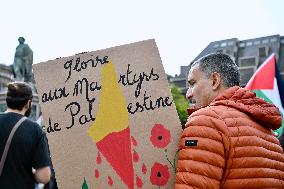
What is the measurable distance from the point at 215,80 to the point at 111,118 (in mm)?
417

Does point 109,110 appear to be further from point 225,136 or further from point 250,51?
point 250,51

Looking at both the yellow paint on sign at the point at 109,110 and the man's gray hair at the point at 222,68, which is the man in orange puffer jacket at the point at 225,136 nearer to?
the man's gray hair at the point at 222,68

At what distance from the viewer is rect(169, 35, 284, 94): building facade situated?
42.2 metres

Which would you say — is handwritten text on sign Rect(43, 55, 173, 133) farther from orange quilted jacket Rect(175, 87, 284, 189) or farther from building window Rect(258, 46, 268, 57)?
building window Rect(258, 46, 268, 57)

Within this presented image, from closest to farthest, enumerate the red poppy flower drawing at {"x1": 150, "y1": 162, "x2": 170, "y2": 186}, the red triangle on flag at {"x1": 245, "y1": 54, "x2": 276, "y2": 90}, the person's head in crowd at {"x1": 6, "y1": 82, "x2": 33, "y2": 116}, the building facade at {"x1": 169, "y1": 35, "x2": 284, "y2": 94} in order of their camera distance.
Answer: the red poppy flower drawing at {"x1": 150, "y1": 162, "x2": 170, "y2": 186} < the person's head in crowd at {"x1": 6, "y1": 82, "x2": 33, "y2": 116} < the red triangle on flag at {"x1": 245, "y1": 54, "x2": 276, "y2": 90} < the building facade at {"x1": 169, "y1": 35, "x2": 284, "y2": 94}

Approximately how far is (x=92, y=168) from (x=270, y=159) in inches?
25.4

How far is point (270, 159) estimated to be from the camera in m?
1.59

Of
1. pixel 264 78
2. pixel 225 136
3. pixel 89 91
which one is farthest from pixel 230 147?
pixel 264 78

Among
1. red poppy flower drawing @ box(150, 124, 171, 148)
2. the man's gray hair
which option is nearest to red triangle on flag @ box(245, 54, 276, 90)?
the man's gray hair

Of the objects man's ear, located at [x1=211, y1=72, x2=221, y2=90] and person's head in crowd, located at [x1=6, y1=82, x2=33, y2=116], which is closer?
man's ear, located at [x1=211, y1=72, x2=221, y2=90]

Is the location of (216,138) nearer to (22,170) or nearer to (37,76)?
(37,76)

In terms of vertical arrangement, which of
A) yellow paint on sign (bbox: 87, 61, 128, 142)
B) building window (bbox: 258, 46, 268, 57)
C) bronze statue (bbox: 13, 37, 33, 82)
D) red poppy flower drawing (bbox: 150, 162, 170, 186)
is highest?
yellow paint on sign (bbox: 87, 61, 128, 142)

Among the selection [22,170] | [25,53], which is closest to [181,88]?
[25,53]

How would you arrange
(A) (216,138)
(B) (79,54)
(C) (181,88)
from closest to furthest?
(A) (216,138)
(B) (79,54)
(C) (181,88)
